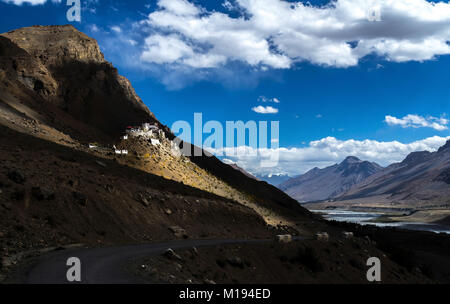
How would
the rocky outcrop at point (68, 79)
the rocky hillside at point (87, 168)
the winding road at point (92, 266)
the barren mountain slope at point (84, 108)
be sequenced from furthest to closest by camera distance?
1. the rocky outcrop at point (68, 79)
2. the barren mountain slope at point (84, 108)
3. the rocky hillside at point (87, 168)
4. the winding road at point (92, 266)

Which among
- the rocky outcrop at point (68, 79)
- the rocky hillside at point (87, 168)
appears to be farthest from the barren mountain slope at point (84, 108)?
the rocky hillside at point (87, 168)

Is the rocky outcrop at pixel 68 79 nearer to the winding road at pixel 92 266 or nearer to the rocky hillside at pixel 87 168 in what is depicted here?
the rocky hillside at pixel 87 168

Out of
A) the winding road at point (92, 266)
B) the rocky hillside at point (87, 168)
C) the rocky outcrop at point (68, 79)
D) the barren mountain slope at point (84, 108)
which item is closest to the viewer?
the winding road at point (92, 266)

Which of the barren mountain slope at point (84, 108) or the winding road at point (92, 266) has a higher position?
Result: the barren mountain slope at point (84, 108)

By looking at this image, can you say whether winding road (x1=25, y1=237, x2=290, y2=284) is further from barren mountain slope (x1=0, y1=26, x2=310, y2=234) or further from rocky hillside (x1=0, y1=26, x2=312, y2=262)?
barren mountain slope (x1=0, y1=26, x2=310, y2=234)

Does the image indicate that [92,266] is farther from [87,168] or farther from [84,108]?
[84,108]

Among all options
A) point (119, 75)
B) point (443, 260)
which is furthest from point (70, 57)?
point (443, 260)

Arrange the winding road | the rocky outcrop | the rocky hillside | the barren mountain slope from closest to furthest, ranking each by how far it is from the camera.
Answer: the winding road < the rocky hillside < the barren mountain slope < the rocky outcrop

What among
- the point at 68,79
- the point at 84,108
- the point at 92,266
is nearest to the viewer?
the point at 92,266

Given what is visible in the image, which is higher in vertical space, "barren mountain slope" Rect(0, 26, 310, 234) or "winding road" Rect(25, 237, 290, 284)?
"barren mountain slope" Rect(0, 26, 310, 234)

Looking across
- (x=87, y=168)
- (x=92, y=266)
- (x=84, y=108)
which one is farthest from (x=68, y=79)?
(x=92, y=266)

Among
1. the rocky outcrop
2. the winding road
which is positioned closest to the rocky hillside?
the rocky outcrop

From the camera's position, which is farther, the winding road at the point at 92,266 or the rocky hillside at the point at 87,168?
the rocky hillside at the point at 87,168

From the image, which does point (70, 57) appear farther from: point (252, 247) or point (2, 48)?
point (252, 247)
